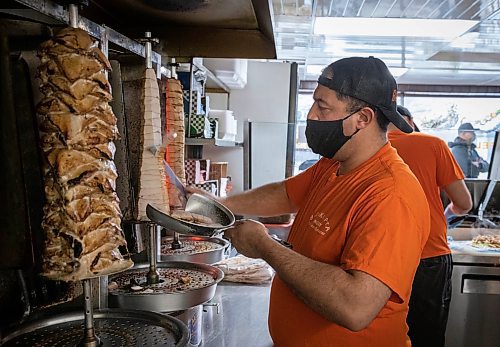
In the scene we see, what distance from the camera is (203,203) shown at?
1.59 m

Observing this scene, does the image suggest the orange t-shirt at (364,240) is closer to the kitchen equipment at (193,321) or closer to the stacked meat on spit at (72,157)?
the kitchen equipment at (193,321)

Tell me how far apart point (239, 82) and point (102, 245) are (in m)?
3.55

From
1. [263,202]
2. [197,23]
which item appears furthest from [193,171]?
[197,23]

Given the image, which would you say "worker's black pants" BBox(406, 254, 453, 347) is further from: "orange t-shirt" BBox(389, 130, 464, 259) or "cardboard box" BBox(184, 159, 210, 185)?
"cardboard box" BBox(184, 159, 210, 185)

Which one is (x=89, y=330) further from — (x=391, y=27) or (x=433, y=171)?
(x=391, y=27)

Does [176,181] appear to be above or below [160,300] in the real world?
above

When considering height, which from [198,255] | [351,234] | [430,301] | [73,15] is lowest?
[430,301]

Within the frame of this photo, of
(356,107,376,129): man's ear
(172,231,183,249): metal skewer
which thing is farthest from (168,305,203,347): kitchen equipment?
(356,107,376,129): man's ear

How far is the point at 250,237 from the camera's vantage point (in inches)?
59.5

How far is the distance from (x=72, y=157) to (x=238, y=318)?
3.96ft

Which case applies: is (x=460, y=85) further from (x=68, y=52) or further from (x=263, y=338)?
(x=68, y=52)

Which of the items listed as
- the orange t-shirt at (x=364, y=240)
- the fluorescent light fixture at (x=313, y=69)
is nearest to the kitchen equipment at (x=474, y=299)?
the orange t-shirt at (x=364, y=240)

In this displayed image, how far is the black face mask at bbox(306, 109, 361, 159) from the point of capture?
5.30 ft

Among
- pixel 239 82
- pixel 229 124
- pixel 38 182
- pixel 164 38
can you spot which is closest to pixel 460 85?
pixel 239 82
